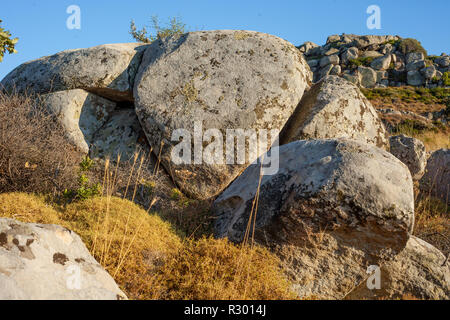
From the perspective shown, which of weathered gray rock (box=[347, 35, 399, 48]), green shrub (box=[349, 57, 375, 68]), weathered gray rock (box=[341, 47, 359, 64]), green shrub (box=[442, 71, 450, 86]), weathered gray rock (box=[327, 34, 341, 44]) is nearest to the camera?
green shrub (box=[442, 71, 450, 86])

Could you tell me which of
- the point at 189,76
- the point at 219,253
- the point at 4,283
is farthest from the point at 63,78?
the point at 4,283

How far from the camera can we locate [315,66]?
64688mm

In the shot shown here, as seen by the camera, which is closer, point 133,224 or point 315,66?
point 133,224

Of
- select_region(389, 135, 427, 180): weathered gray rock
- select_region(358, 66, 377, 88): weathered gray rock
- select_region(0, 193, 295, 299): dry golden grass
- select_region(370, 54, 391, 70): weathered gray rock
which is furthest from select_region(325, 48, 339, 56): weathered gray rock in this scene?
select_region(0, 193, 295, 299): dry golden grass

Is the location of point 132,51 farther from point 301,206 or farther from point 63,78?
point 301,206

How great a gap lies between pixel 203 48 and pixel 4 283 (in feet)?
20.8

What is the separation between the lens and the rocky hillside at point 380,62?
181ft

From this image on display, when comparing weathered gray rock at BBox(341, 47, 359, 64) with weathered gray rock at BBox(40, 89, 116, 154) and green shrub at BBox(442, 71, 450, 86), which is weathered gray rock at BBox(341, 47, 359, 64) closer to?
green shrub at BBox(442, 71, 450, 86)

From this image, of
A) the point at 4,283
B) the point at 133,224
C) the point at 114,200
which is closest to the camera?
the point at 4,283

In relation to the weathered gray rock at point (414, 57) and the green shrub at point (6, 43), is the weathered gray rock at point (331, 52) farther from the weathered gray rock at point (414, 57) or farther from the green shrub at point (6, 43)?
the green shrub at point (6, 43)

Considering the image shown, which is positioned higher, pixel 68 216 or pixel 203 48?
pixel 203 48

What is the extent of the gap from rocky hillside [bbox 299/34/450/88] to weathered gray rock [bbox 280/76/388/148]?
151 ft

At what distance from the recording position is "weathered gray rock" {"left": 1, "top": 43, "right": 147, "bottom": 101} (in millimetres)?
8203

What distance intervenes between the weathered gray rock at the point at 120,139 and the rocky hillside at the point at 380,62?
4764 cm
